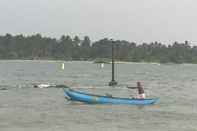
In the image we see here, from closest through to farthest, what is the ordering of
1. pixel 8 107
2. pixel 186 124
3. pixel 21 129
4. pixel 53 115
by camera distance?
1. pixel 21 129
2. pixel 186 124
3. pixel 53 115
4. pixel 8 107

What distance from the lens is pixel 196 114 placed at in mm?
41469

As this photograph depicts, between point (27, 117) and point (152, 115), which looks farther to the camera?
point (152, 115)

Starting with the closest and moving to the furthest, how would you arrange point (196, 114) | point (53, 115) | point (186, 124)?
point (186, 124) → point (53, 115) → point (196, 114)

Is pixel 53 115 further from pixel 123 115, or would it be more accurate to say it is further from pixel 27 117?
pixel 123 115

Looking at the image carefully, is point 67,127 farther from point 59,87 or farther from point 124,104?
point 59,87

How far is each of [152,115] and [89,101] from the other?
7.02m

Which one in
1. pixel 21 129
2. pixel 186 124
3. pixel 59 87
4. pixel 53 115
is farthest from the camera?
pixel 59 87

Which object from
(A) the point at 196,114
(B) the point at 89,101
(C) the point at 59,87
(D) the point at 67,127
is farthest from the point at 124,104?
(C) the point at 59,87

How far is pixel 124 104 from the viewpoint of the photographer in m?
44.7

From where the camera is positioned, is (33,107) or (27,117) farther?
(33,107)

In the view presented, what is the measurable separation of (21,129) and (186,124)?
10.3 metres

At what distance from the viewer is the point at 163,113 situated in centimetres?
4181

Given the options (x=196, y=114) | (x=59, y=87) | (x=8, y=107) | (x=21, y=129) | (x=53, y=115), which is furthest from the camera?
(x=59, y=87)

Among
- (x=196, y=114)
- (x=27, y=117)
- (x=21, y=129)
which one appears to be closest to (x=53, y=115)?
(x=27, y=117)
